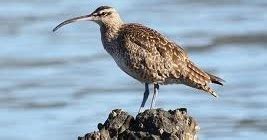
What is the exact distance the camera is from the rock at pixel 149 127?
11539 millimetres

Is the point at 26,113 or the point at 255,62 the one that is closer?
the point at 26,113

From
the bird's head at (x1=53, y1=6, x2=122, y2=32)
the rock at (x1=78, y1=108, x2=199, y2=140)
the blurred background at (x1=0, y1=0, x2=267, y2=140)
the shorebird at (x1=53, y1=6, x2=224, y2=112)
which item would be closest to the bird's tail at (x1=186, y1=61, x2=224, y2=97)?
the shorebird at (x1=53, y1=6, x2=224, y2=112)

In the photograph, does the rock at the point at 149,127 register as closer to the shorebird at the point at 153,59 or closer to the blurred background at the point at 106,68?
the shorebird at the point at 153,59

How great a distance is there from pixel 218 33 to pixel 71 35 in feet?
9.30

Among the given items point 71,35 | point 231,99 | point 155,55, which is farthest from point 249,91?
point 155,55

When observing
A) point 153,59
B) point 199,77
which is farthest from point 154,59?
point 199,77

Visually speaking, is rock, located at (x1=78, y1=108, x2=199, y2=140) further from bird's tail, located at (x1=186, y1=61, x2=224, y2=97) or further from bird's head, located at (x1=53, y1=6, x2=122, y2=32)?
bird's head, located at (x1=53, y1=6, x2=122, y2=32)

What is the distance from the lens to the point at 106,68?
2402 centimetres

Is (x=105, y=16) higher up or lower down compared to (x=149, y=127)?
higher up

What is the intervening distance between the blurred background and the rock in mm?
7995

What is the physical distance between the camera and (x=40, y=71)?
78.5 feet

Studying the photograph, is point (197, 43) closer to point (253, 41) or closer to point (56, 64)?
point (253, 41)

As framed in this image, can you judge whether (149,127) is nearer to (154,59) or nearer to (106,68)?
(154,59)

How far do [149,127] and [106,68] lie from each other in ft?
40.4
